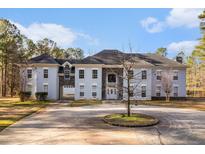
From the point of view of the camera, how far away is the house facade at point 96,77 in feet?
125

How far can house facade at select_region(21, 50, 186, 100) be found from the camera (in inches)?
1503

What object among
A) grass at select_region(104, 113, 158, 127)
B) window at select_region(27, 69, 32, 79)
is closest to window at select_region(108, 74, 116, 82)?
window at select_region(27, 69, 32, 79)

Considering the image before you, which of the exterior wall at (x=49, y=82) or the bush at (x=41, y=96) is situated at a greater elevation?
the exterior wall at (x=49, y=82)

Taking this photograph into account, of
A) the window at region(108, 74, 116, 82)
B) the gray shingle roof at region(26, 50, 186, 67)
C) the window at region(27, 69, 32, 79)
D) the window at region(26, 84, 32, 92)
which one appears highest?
the gray shingle roof at region(26, 50, 186, 67)

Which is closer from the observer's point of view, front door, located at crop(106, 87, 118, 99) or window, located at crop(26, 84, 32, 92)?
window, located at crop(26, 84, 32, 92)

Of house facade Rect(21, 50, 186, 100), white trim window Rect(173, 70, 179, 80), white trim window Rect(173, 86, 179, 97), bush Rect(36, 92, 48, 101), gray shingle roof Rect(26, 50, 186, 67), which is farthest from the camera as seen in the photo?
white trim window Rect(173, 70, 179, 80)

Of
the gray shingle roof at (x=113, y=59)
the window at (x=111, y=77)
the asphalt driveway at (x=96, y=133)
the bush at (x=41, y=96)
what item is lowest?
the asphalt driveway at (x=96, y=133)

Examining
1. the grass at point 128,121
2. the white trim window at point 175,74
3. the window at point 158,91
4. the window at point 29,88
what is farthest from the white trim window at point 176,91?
the grass at point 128,121

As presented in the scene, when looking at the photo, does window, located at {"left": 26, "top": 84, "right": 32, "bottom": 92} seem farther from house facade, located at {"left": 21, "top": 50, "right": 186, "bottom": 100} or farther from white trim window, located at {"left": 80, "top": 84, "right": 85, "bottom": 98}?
white trim window, located at {"left": 80, "top": 84, "right": 85, "bottom": 98}

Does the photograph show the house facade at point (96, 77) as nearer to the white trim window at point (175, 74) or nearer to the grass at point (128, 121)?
the white trim window at point (175, 74)
